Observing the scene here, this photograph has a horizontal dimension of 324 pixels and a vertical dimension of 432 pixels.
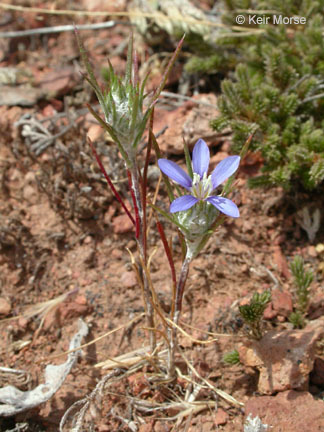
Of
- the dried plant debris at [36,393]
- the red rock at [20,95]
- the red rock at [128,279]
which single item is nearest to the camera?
the dried plant debris at [36,393]

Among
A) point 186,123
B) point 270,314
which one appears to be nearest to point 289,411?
point 270,314

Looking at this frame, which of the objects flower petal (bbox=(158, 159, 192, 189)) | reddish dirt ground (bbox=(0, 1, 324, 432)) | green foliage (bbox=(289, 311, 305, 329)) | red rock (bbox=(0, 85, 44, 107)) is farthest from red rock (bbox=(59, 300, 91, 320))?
red rock (bbox=(0, 85, 44, 107))

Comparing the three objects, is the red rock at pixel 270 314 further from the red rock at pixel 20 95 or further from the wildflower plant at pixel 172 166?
the red rock at pixel 20 95

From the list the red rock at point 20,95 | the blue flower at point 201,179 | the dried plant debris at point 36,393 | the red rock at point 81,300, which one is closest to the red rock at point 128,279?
the red rock at point 81,300

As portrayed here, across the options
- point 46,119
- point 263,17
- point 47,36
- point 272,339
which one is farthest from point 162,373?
point 47,36

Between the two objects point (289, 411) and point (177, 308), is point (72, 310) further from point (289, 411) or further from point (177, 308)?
point (289, 411)

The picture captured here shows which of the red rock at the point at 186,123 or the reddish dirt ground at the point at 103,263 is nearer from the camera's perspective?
the reddish dirt ground at the point at 103,263
